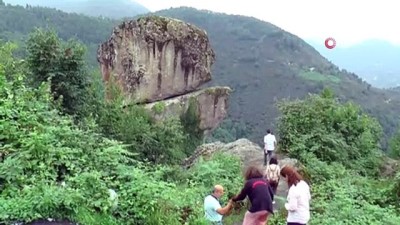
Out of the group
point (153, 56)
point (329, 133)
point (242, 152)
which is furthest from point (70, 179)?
point (153, 56)

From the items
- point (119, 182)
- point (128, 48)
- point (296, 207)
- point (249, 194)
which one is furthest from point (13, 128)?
point (128, 48)

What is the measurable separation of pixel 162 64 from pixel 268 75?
61973 mm

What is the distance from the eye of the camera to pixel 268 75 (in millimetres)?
94750

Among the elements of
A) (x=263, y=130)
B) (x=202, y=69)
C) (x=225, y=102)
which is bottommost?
(x=263, y=130)

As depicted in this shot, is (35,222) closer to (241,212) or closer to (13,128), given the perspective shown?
(13,128)

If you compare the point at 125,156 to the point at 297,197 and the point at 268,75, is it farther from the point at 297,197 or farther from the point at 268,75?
the point at 268,75

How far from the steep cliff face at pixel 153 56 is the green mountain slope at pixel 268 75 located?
32.4 meters

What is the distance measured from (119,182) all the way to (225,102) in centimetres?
2925

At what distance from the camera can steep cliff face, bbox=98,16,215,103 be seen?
33.5 m

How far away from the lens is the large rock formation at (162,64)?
3347cm

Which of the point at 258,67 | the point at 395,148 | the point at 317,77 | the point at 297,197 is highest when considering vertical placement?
the point at 297,197

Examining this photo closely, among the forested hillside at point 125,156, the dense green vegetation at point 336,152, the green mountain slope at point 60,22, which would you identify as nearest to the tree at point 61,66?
the forested hillside at point 125,156

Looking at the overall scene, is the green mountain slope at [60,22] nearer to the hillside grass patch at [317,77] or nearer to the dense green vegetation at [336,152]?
the hillside grass patch at [317,77]

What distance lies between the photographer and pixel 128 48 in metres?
33.6
